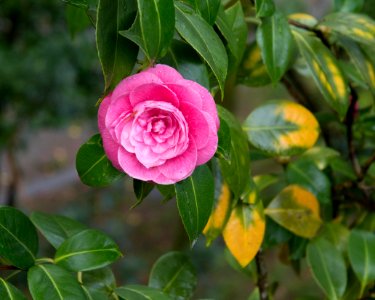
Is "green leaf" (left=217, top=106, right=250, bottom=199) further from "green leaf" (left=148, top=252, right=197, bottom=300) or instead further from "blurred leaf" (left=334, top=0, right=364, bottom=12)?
"blurred leaf" (left=334, top=0, right=364, bottom=12)

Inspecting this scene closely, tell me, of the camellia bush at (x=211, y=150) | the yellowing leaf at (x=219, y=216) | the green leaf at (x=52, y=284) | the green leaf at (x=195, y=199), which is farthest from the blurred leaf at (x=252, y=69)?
the green leaf at (x=52, y=284)

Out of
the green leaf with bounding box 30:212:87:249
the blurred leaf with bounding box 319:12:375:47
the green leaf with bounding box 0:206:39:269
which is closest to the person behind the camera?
the green leaf with bounding box 0:206:39:269

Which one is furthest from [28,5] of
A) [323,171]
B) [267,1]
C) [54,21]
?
[267,1]

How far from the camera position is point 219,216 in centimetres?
81

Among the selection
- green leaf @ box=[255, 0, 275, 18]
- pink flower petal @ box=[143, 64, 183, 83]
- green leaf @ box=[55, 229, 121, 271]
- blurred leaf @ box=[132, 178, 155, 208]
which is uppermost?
green leaf @ box=[255, 0, 275, 18]

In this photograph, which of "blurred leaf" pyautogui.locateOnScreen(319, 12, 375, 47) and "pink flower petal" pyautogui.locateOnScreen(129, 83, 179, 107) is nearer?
"pink flower petal" pyautogui.locateOnScreen(129, 83, 179, 107)

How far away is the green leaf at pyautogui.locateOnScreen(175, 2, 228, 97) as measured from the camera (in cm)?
57

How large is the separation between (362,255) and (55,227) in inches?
18.3

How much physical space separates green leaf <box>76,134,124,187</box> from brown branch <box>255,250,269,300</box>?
1.13ft

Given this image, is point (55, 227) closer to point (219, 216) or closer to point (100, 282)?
point (100, 282)

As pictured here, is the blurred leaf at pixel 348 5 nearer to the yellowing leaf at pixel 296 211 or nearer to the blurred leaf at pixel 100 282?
the yellowing leaf at pixel 296 211

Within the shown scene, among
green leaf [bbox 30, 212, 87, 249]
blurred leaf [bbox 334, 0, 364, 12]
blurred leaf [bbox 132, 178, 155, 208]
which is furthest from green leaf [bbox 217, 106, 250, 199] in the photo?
blurred leaf [bbox 334, 0, 364, 12]

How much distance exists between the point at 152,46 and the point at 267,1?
26cm

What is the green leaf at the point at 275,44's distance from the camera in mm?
812
